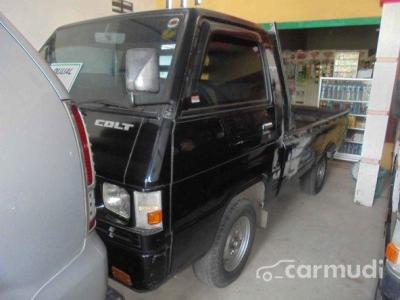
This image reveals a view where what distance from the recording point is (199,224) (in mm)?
1937

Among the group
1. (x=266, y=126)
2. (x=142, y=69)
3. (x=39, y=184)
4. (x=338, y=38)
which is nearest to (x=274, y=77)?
(x=266, y=126)

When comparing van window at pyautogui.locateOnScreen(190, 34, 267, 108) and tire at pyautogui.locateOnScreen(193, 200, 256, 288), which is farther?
tire at pyautogui.locateOnScreen(193, 200, 256, 288)

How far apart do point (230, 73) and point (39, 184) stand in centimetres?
156

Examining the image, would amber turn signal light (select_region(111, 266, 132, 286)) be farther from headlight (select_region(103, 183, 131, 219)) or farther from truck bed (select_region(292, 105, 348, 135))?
truck bed (select_region(292, 105, 348, 135))

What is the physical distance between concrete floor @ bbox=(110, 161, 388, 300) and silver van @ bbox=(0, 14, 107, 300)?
149 cm

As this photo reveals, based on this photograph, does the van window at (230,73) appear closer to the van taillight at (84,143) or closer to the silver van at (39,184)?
the van taillight at (84,143)

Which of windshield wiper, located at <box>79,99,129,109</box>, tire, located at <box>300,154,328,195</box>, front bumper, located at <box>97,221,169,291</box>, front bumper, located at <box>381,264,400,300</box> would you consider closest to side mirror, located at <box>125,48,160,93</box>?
windshield wiper, located at <box>79,99,129,109</box>

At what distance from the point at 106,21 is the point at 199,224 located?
158 centimetres

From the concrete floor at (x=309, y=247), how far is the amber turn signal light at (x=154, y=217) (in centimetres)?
111

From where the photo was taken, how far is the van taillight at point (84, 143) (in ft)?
3.95

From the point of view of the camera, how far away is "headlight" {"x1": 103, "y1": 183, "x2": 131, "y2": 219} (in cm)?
169

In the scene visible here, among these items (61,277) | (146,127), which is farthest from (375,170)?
(61,277)

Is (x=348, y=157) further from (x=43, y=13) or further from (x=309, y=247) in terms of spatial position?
(x=43, y=13)

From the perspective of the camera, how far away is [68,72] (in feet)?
7.30
